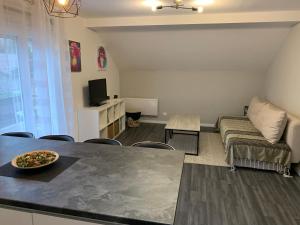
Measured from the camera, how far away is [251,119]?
4465mm

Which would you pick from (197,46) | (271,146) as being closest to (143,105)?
(197,46)

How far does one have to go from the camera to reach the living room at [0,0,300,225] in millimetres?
1352

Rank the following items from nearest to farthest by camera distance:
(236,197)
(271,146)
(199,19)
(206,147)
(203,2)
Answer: (236,197), (203,2), (271,146), (199,19), (206,147)

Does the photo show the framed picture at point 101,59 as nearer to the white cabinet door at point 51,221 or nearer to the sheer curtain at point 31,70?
the sheer curtain at point 31,70

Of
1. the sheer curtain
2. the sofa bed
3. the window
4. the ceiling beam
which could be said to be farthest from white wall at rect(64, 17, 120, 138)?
the sofa bed

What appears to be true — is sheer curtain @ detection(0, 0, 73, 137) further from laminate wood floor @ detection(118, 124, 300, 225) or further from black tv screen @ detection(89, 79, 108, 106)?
laminate wood floor @ detection(118, 124, 300, 225)

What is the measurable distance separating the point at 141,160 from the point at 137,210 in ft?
1.98

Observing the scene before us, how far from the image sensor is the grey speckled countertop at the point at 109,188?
3.70 ft

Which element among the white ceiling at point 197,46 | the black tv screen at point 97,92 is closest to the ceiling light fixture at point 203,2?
the white ceiling at point 197,46

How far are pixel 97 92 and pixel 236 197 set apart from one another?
3063 mm

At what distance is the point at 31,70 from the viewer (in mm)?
2783

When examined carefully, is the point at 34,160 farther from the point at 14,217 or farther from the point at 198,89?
the point at 198,89

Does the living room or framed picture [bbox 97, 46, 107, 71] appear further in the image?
framed picture [bbox 97, 46, 107, 71]

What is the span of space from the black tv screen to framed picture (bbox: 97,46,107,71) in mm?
414
